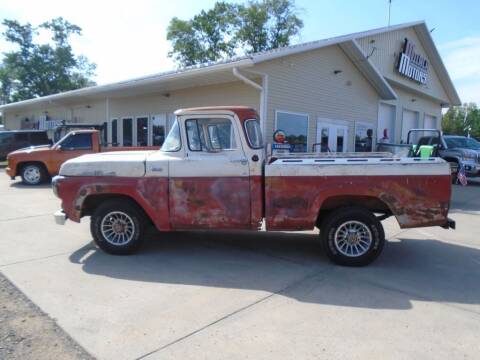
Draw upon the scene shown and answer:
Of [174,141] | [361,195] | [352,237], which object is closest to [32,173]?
[174,141]

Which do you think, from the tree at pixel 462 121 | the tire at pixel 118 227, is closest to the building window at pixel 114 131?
the tire at pixel 118 227

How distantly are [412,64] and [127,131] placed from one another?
15.6 metres

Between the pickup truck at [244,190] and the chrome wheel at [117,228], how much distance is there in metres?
0.01

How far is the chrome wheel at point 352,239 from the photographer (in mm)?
5074

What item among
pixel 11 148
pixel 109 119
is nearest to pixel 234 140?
pixel 109 119

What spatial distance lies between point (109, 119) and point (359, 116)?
1142cm

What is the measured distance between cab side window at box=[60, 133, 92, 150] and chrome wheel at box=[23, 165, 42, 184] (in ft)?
4.05

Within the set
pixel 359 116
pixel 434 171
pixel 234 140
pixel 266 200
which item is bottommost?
pixel 266 200

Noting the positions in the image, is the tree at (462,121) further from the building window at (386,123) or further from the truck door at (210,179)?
the truck door at (210,179)

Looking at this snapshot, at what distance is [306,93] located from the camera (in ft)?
43.1

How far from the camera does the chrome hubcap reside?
42.3 ft

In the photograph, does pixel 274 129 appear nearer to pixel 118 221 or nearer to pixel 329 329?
pixel 118 221

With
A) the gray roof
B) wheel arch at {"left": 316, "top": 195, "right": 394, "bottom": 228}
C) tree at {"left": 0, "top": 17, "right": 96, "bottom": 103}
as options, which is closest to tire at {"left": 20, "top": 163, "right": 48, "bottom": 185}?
the gray roof

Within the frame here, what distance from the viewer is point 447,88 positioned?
25.5 metres
